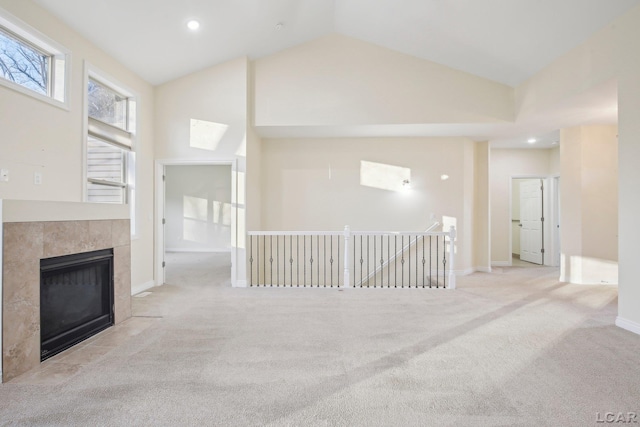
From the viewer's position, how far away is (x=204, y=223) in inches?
392

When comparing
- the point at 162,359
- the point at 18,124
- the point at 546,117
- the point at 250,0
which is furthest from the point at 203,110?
the point at 546,117

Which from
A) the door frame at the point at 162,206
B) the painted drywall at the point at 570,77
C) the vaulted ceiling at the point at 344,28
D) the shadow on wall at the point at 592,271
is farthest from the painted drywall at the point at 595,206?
the door frame at the point at 162,206

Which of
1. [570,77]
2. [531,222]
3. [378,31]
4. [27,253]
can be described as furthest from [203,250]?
[570,77]

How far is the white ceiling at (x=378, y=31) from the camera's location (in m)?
3.61

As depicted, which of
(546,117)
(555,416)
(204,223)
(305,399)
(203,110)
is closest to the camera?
(555,416)

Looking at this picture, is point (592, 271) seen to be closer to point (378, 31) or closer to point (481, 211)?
point (481, 211)

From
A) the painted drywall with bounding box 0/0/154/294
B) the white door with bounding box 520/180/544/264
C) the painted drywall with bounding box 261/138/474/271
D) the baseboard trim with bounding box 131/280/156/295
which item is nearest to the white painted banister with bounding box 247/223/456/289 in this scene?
the painted drywall with bounding box 261/138/474/271

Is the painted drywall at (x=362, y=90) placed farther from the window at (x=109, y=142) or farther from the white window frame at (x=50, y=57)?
the white window frame at (x=50, y=57)

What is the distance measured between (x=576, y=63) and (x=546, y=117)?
1.10 m

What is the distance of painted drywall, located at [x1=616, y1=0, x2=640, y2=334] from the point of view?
3201mm

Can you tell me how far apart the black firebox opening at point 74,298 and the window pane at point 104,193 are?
4.17 ft

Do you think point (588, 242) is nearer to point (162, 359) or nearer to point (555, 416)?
point (555, 416)

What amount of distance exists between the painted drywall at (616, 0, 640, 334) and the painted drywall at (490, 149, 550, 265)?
4270 mm

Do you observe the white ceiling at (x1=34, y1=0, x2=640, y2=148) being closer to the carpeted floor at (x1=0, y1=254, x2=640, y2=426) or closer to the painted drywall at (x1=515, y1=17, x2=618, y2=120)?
the painted drywall at (x1=515, y1=17, x2=618, y2=120)
